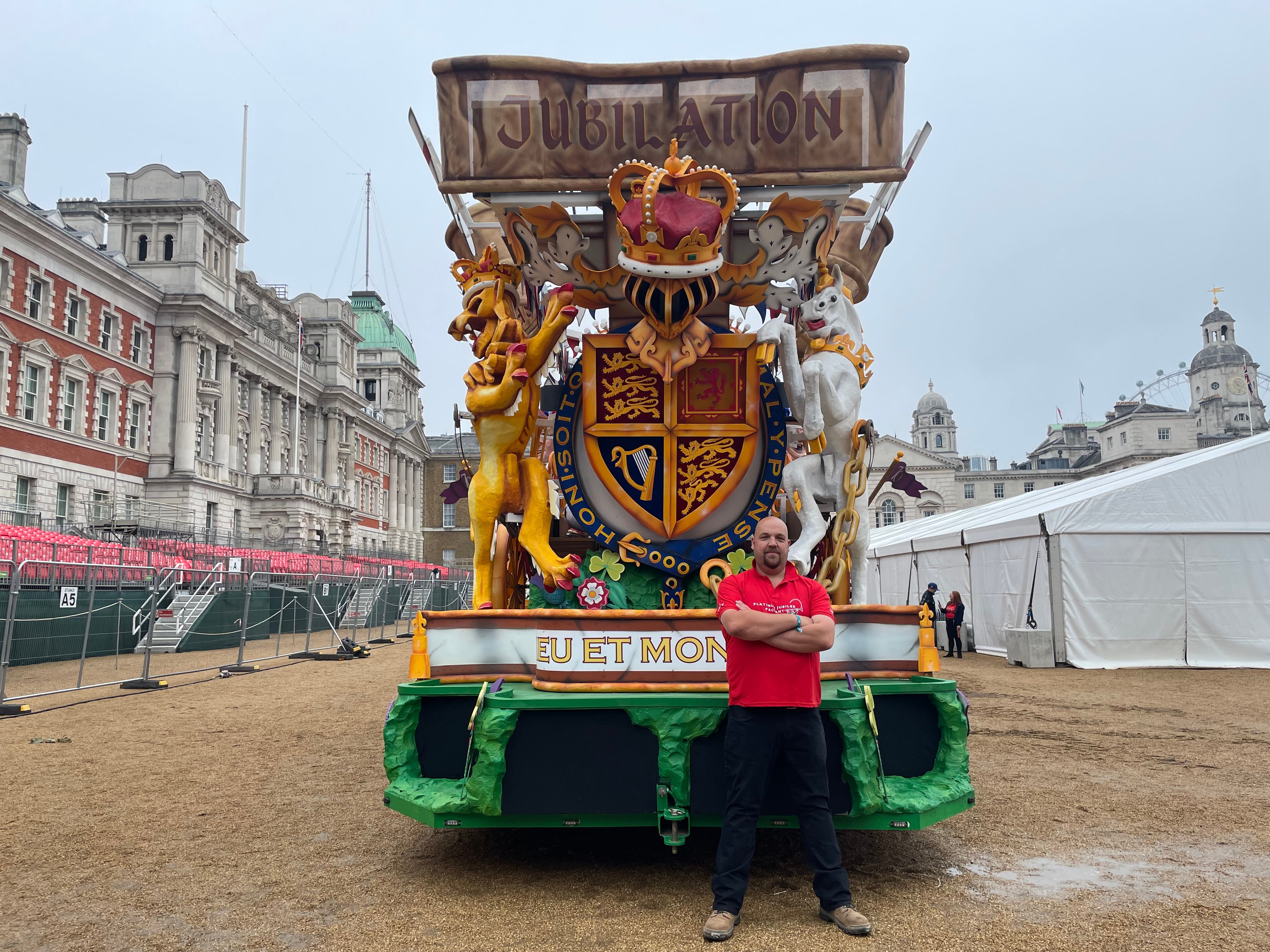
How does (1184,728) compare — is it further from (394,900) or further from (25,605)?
(25,605)

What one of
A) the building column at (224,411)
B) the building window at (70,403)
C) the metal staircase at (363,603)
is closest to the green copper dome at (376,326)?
the building column at (224,411)

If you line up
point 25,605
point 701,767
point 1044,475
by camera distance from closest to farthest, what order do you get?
point 701,767
point 25,605
point 1044,475

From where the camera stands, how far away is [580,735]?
14.8 feet

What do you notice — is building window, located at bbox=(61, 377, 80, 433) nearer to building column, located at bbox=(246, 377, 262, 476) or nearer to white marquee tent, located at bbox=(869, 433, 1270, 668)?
building column, located at bbox=(246, 377, 262, 476)

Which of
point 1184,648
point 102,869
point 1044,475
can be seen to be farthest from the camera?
point 1044,475

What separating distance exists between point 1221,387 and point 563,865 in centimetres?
9894

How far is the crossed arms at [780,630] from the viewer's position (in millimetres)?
3893

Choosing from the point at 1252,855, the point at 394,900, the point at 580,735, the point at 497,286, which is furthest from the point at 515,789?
the point at 1252,855

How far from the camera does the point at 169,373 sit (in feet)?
152

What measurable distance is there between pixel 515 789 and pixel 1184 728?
29.2 feet

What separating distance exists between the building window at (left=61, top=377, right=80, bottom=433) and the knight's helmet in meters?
41.6

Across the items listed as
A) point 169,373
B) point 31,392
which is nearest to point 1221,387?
point 169,373

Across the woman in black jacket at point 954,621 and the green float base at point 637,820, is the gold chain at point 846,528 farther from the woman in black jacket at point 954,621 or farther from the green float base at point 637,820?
the woman in black jacket at point 954,621

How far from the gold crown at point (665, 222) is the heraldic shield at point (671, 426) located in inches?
21.9
